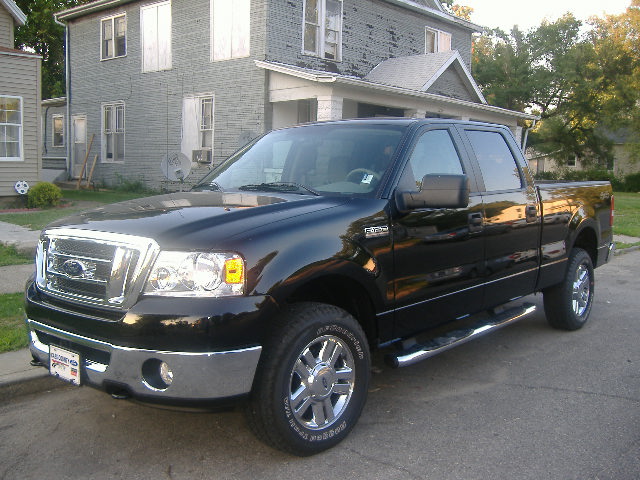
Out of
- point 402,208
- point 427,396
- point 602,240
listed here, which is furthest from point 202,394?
point 602,240

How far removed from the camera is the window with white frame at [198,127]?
19.0 m

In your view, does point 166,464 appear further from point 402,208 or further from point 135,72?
point 135,72

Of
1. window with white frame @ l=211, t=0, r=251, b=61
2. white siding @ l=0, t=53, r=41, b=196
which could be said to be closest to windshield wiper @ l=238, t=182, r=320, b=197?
white siding @ l=0, t=53, r=41, b=196

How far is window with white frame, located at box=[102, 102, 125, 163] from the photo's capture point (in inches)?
878

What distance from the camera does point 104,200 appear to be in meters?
17.7

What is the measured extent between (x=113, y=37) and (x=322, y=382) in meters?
21.2

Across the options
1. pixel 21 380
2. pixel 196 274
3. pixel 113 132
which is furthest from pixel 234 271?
pixel 113 132

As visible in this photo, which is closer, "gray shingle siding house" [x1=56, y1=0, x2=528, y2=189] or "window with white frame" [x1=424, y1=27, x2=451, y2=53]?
"gray shingle siding house" [x1=56, y1=0, x2=528, y2=189]

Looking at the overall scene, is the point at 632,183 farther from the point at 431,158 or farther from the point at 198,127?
A: the point at 431,158

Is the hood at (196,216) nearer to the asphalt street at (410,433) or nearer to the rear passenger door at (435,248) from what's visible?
the rear passenger door at (435,248)

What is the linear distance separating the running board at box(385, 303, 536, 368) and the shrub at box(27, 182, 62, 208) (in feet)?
42.4

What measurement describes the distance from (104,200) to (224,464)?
50.5 feet

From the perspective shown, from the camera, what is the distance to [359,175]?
4.33 meters

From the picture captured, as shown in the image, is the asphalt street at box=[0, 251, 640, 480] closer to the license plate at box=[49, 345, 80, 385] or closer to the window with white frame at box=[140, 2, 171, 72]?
the license plate at box=[49, 345, 80, 385]
